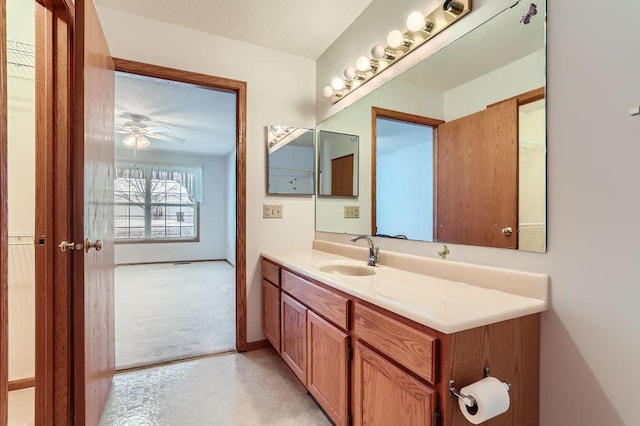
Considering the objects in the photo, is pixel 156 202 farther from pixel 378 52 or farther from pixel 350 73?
pixel 378 52

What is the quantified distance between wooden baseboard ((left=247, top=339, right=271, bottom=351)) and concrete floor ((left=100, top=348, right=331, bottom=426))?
144 millimetres

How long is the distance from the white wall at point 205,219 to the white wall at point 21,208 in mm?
4567

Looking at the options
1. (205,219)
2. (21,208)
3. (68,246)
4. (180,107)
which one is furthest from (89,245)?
(205,219)

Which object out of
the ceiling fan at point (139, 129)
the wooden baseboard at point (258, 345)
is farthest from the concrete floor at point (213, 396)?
the ceiling fan at point (139, 129)

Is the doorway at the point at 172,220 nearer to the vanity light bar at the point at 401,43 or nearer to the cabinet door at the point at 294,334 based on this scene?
the cabinet door at the point at 294,334

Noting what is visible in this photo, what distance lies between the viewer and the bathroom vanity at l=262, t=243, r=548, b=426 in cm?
86

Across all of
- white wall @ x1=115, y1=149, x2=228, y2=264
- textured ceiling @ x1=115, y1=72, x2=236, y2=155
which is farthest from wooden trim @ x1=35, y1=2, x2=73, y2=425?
white wall @ x1=115, y1=149, x2=228, y2=264

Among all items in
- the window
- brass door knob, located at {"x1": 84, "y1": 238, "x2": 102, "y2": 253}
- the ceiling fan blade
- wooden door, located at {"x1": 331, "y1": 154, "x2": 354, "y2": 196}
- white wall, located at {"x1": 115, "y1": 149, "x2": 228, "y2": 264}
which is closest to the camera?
brass door knob, located at {"x1": 84, "y1": 238, "x2": 102, "y2": 253}

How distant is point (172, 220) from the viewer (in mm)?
6500

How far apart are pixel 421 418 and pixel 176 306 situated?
10.8ft

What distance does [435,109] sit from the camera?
150 centimetres

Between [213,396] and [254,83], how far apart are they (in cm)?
221

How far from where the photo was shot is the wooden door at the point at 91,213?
A: 4.09 feet

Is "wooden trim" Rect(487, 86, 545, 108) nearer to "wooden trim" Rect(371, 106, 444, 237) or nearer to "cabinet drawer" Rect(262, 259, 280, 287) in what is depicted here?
"wooden trim" Rect(371, 106, 444, 237)
